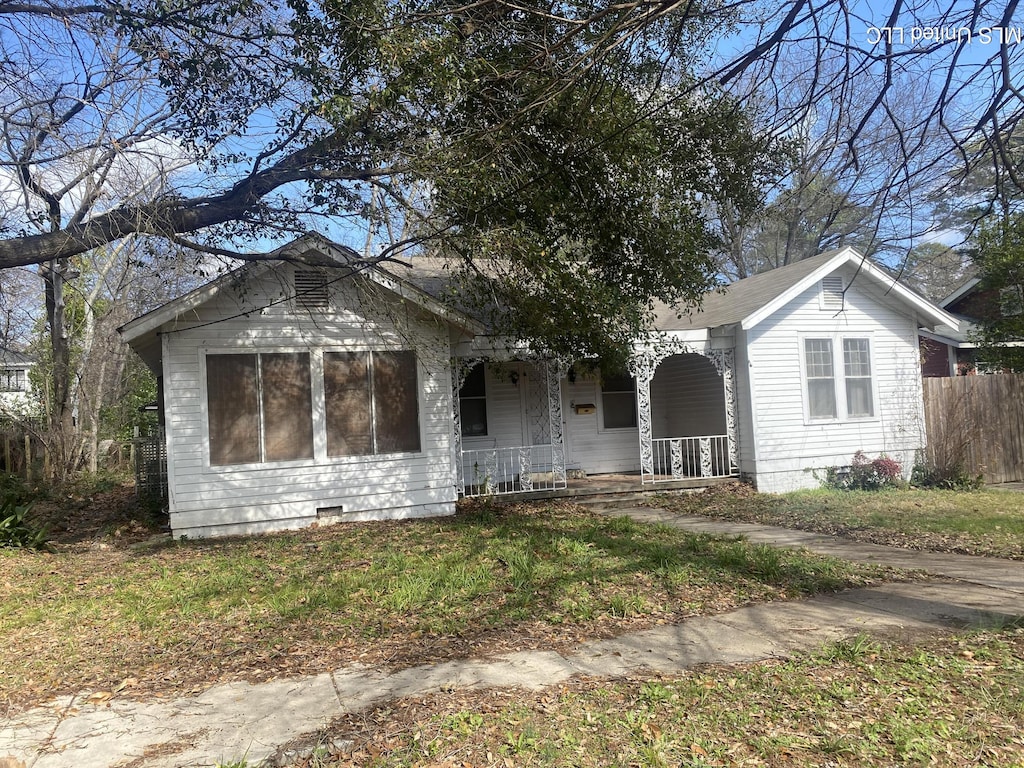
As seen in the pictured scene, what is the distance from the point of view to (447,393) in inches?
475

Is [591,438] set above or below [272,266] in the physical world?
below

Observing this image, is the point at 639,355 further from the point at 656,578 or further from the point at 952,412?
the point at 952,412

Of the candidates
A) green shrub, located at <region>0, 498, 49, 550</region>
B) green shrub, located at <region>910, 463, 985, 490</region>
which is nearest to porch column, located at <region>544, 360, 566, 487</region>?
green shrub, located at <region>910, 463, 985, 490</region>

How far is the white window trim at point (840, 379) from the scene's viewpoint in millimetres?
14016

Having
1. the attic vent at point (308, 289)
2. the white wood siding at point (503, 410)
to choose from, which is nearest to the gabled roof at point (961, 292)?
the white wood siding at point (503, 410)

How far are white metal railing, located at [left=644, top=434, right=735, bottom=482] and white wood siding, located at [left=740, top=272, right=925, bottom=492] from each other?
0.57 m

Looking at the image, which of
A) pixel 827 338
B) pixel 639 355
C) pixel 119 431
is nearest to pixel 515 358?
pixel 639 355

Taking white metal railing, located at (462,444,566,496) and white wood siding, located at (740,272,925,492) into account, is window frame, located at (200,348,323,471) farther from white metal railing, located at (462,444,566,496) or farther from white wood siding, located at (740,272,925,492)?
white wood siding, located at (740,272,925,492)

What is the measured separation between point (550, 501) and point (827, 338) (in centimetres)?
659

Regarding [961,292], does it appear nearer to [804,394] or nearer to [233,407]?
[804,394]

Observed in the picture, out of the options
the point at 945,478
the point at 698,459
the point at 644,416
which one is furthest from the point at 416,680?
the point at 945,478

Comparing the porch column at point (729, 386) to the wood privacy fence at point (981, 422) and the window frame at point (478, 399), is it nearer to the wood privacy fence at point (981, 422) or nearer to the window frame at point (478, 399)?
the wood privacy fence at point (981, 422)

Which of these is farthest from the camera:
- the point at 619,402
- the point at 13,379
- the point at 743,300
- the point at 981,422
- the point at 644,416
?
the point at 13,379

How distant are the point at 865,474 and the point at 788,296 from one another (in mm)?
3928
